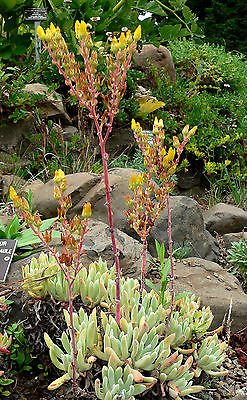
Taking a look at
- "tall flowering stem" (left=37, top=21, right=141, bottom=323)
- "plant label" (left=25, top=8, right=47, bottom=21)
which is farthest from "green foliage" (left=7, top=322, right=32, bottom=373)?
"plant label" (left=25, top=8, right=47, bottom=21)

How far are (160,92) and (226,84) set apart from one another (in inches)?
57.3

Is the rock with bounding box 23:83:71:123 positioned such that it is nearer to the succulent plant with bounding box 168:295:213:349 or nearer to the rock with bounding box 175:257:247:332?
the rock with bounding box 175:257:247:332

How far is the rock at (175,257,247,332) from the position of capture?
3.64 meters

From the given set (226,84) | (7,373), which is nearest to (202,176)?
(226,84)

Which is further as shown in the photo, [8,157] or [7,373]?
[8,157]

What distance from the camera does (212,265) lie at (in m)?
4.15

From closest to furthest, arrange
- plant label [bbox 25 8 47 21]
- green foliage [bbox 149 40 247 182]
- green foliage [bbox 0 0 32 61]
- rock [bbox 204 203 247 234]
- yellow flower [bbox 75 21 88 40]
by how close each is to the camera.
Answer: yellow flower [bbox 75 21 88 40] < rock [bbox 204 203 247 234] < plant label [bbox 25 8 47 21] < green foliage [bbox 0 0 32 61] < green foliage [bbox 149 40 247 182]

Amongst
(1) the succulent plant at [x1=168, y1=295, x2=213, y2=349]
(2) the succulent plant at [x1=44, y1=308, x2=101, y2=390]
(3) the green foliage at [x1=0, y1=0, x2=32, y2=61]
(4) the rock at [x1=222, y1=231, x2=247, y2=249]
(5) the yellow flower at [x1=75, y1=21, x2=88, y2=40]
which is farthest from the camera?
(3) the green foliage at [x1=0, y1=0, x2=32, y2=61]

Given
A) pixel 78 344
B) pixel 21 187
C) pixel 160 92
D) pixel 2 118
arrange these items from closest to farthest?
pixel 78 344 → pixel 21 187 → pixel 2 118 → pixel 160 92

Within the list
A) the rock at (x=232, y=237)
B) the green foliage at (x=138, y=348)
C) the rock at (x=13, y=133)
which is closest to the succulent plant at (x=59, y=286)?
the green foliage at (x=138, y=348)

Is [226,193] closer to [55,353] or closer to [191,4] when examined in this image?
[55,353]

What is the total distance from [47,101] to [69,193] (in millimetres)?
1872

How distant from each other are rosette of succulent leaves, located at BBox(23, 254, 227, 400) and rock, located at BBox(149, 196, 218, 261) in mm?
1697

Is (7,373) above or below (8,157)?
above
